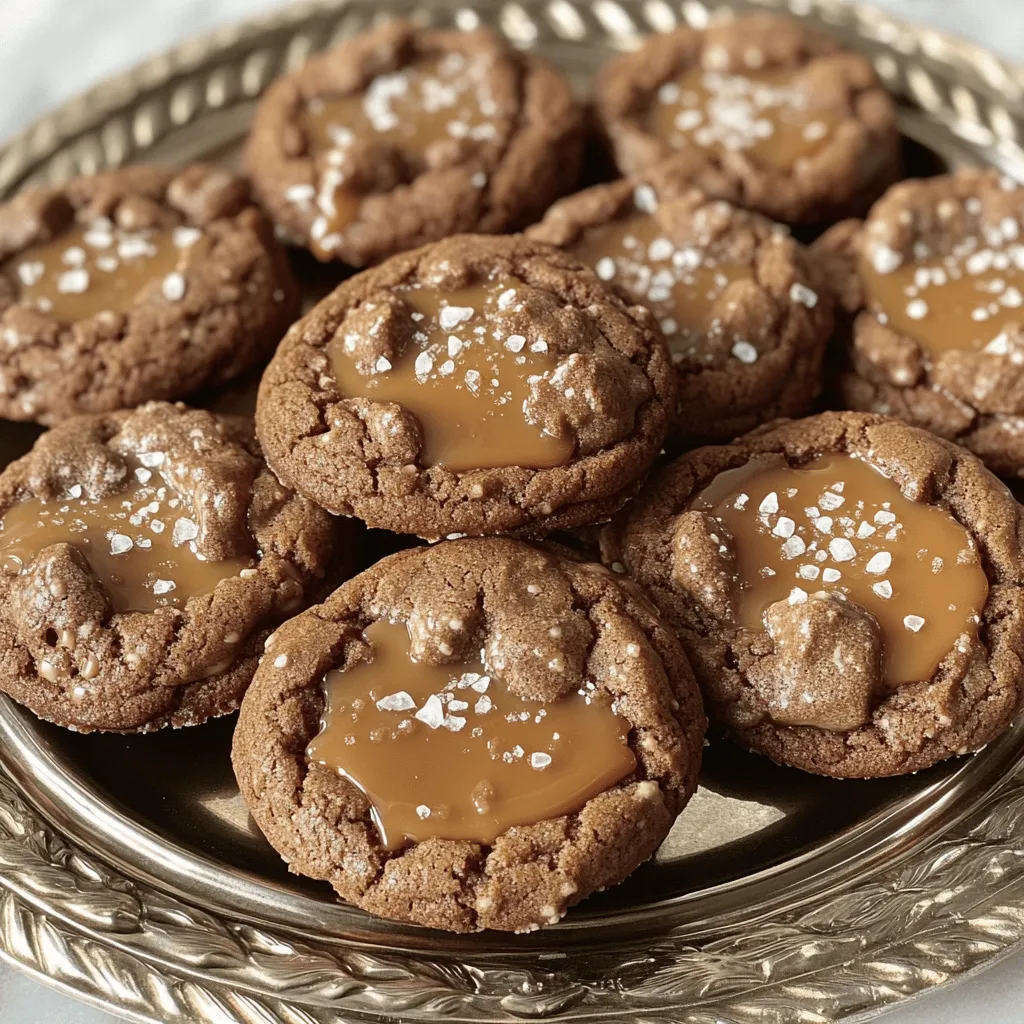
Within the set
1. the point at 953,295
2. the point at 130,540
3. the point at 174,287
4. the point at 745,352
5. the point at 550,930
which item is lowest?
the point at 550,930

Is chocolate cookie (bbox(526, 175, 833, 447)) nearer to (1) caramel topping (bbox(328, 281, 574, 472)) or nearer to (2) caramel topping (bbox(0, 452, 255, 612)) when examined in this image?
(1) caramel topping (bbox(328, 281, 574, 472))

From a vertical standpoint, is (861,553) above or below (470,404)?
below

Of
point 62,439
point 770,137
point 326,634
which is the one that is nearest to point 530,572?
point 326,634

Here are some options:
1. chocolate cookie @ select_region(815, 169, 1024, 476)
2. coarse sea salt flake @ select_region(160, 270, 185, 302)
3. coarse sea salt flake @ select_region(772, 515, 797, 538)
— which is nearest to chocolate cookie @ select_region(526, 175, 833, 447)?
chocolate cookie @ select_region(815, 169, 1024, 476)

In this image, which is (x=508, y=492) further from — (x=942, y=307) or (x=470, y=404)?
(x=942, y=307)

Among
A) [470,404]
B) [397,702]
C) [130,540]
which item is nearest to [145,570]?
[130,540]

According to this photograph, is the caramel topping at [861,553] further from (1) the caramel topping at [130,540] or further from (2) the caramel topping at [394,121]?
(2) the caramel topping at [394,121]

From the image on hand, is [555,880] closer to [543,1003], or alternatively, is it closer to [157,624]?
[543,1003]
